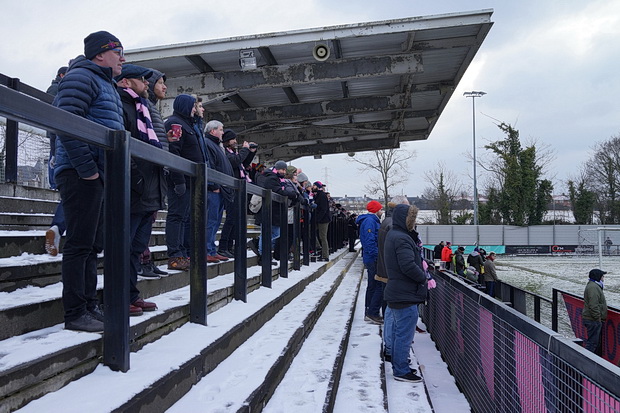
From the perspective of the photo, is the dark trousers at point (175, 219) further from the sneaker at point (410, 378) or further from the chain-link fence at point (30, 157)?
the chain-link fence at point (30, 157)

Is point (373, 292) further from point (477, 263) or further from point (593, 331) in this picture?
point (477, 263)

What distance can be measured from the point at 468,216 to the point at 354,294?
5327 cm

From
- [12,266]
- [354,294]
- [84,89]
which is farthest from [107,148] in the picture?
[354,294]

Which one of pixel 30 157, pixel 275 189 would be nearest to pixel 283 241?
pixel 275 189

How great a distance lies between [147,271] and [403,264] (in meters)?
2.22

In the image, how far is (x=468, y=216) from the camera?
A: 59.2 metres

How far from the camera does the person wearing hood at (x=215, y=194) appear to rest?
5.56 m

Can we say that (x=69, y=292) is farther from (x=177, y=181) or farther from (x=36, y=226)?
(x=36, y=226)

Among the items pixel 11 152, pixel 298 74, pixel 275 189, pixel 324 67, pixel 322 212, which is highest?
pixel 324 67

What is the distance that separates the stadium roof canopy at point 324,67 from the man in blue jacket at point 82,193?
7.34m

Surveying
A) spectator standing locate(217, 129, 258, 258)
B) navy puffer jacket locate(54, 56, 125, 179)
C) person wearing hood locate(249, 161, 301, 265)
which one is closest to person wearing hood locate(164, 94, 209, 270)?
spectator standing locate(217, 129, 258, 258)

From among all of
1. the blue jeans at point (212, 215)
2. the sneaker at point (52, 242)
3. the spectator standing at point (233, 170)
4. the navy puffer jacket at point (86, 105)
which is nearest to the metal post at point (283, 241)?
the spectator standing at point (233, 170)

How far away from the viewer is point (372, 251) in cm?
691

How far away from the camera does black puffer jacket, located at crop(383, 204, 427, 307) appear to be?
476cm
